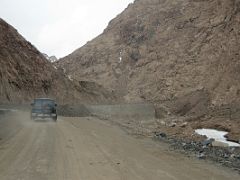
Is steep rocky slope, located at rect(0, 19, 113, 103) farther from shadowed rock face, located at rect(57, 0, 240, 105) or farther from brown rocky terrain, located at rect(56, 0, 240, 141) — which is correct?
shadowed rock face, located at rect(57, 0, 240, 105)

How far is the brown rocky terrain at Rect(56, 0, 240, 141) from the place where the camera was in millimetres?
58188

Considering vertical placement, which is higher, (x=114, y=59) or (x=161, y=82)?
(x=114, y=59)

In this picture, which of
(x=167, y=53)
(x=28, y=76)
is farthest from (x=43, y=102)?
(x=167, y=53)

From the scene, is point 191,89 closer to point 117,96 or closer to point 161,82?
point 161,82

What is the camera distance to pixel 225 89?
54.4 metres

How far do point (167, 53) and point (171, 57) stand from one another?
2297mm

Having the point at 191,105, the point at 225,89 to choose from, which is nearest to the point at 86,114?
the point at 191,105

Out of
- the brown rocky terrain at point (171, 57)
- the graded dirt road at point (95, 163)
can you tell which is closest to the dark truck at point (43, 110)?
the brown rocky terrain at point (171, 57)

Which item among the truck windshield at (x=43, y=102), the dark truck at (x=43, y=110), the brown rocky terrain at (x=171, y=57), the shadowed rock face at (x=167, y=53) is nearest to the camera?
the dark truck at (x=43, y=110)

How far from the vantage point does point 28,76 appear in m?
79.9

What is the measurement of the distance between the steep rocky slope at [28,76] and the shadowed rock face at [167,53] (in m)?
9.88

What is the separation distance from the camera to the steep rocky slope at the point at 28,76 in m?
75.2

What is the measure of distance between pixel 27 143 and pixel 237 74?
39583 millimetres

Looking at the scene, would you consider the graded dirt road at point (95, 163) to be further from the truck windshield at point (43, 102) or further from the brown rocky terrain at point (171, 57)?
the brown rocky terrain at point (171, 57)
